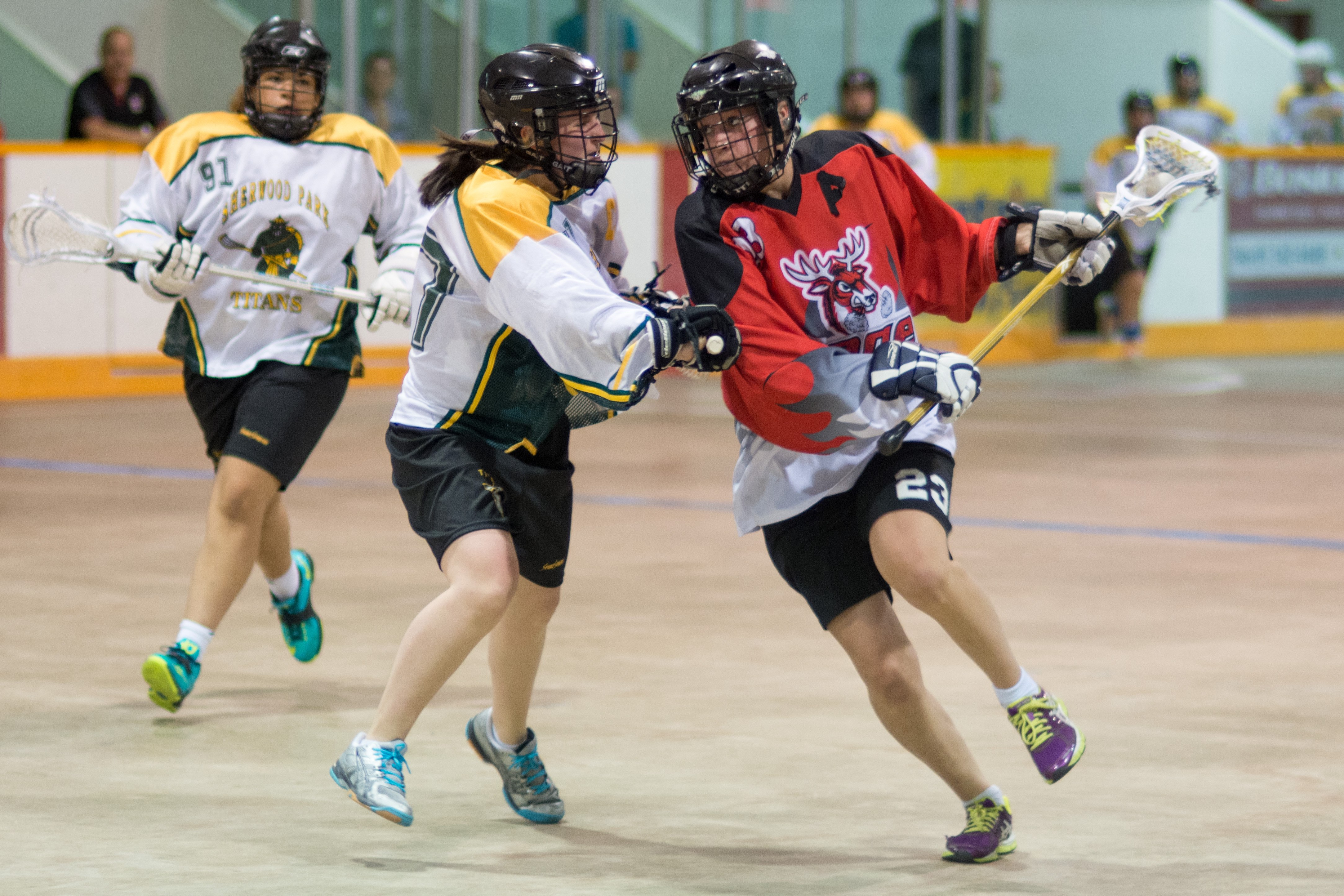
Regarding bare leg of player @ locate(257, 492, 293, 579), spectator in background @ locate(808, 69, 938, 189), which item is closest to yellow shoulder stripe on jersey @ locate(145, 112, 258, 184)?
bare leg of player @ locate(257, 492, 293, 579)

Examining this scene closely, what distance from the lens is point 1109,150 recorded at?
52.6 ft

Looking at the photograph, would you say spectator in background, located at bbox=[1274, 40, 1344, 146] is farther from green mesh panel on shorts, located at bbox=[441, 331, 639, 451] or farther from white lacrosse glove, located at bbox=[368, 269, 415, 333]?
green mesh panel on shorts, located at bbox=[441, 331, 639, 451]

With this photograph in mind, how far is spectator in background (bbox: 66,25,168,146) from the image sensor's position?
12914 mm

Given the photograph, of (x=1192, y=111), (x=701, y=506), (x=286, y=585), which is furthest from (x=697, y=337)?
(x=1192, y=111)

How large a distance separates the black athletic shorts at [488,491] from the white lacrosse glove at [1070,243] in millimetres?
1059

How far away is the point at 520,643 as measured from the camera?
4.44m

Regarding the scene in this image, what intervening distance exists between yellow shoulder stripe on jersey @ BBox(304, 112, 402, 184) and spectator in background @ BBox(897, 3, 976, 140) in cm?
1176

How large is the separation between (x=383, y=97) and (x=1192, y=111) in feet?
22.3

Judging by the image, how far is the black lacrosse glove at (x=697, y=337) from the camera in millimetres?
3789

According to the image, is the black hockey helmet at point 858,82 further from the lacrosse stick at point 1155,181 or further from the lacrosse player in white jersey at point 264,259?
the lacrosse stick at point 1155,181

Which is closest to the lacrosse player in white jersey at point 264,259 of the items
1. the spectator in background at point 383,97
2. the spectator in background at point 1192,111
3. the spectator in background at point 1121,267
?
the spectator in background at point 383,97

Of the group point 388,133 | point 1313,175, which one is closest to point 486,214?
point 388,133

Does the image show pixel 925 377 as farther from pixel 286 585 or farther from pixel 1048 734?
pixel 286 585

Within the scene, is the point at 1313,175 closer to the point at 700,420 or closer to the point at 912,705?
the point at 700,420
